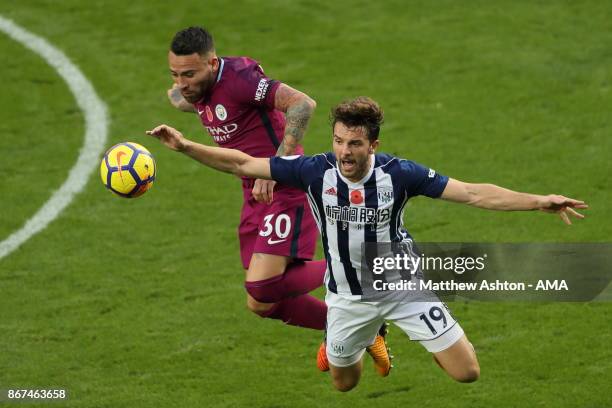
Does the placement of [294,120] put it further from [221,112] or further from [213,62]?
[213,62]

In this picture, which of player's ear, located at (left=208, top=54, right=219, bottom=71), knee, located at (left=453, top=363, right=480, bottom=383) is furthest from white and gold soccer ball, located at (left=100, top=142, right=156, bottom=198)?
knee, located at (left=453, top=363, right=480, bottom=383)

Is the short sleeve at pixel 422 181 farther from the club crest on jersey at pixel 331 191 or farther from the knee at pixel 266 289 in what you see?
the knee at pixel 266 289

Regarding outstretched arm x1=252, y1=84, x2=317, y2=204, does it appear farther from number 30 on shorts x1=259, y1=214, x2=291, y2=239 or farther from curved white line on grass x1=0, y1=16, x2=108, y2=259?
curved white line on grass x1=0, y1=16, x2=108, y2=259

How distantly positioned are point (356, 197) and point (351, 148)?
0.40 meters

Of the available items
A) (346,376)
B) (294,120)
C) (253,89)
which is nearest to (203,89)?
(253,89)

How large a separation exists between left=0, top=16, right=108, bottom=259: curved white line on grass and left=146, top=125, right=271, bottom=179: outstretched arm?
15.7 feet

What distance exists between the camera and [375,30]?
17.0 meters

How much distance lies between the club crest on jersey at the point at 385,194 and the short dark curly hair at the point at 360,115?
0.37m

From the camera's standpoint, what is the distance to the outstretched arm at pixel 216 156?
774 centimetres

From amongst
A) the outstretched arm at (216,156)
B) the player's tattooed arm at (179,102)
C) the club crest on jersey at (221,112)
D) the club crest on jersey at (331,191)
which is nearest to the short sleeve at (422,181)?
the club crest on jersey at (331,191)

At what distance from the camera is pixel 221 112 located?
367 inches

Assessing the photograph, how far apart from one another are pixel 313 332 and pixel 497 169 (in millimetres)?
3946

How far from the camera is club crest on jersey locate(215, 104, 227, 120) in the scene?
9308mm

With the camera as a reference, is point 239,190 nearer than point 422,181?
No
